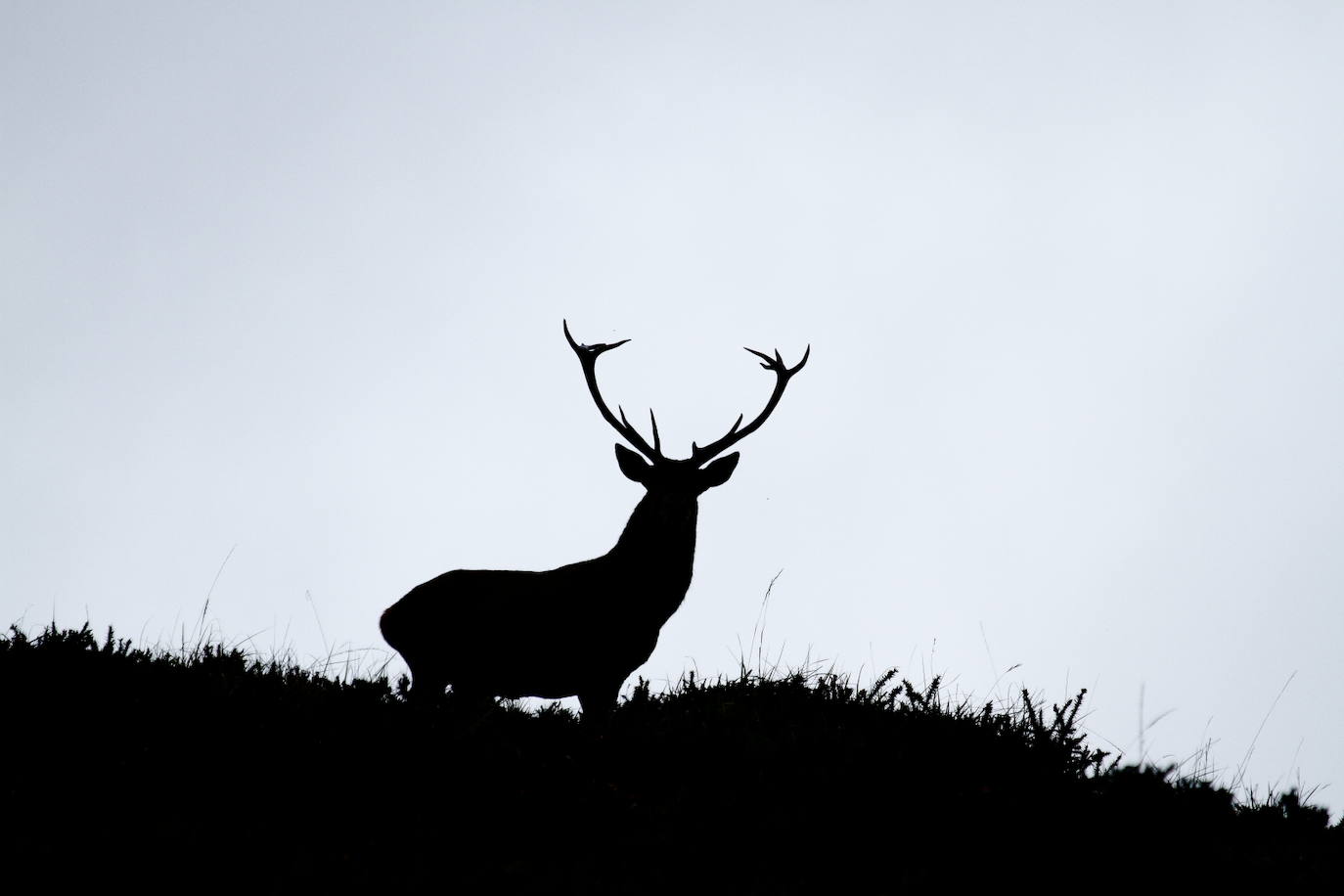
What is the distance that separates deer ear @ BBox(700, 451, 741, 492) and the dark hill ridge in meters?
1.72

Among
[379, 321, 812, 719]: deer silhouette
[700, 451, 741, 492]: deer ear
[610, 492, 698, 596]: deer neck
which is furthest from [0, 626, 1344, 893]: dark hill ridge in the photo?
[700, 451, 741, 492]: deer ear

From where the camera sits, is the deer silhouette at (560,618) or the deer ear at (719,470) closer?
the deer silhouette at (560,618)

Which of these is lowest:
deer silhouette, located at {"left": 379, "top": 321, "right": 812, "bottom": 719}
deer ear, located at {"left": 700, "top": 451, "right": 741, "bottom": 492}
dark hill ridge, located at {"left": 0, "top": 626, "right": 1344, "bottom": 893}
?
dark hill ridge, located at {"left": 0, "top": 626, "right": 1344, "bottom": 893}

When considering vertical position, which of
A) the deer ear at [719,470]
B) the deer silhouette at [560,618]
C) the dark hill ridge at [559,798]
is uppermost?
the deer ear at [719,470]

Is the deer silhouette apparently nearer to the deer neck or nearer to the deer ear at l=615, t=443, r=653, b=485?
the deer neck

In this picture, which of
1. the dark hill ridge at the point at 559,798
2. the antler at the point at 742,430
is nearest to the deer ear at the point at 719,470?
the antler at the point at 742,430

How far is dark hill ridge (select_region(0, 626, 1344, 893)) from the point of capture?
13.0 ft

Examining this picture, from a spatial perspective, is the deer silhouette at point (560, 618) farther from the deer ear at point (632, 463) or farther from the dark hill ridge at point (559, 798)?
the dark hill ridge at point (559, 798)

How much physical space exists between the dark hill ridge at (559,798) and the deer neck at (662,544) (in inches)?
35.6

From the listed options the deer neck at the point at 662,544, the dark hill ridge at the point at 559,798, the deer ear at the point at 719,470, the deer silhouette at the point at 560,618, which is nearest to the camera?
the dark hill ridge at the point at 559,798

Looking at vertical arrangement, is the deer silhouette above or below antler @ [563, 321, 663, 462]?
below

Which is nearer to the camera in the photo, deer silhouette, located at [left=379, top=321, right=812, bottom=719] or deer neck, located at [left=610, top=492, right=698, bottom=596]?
deer silhouette, located at [left=379, top=321, right=812, bottom=719]

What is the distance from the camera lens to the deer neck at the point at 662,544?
23.1 ft

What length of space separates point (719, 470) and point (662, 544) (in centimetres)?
83
